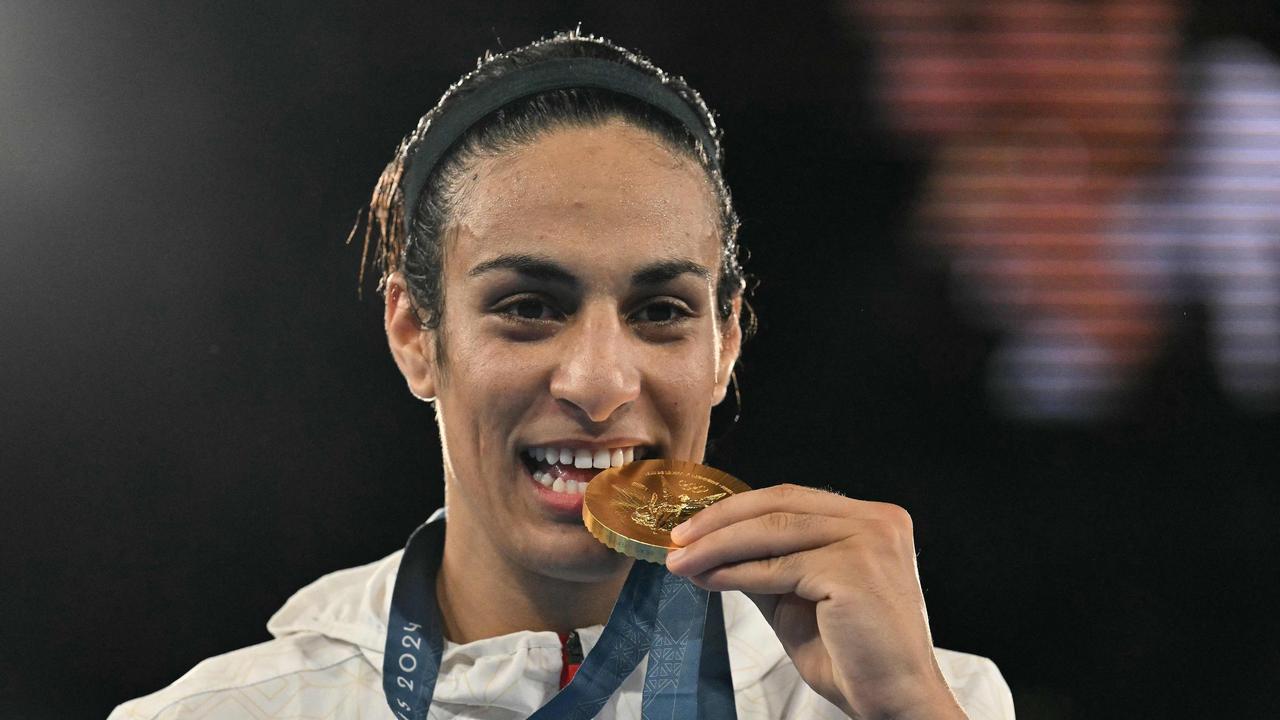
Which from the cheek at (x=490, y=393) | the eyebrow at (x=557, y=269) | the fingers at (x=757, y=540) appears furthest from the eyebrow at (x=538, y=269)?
the fingers at (x=757, y=540)

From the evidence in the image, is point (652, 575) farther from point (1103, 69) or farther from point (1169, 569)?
point (1103, 69)

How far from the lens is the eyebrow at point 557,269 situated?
2.00 m

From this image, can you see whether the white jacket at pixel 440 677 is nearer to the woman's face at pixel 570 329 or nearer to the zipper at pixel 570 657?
the zipper at pixel 570 657

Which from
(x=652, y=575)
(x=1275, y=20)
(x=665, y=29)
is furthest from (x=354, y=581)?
(x=1275, y=20)

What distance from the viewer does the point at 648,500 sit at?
6.09 ft

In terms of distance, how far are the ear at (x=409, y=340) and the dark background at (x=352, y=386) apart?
492 mm

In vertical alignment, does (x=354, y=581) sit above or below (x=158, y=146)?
below

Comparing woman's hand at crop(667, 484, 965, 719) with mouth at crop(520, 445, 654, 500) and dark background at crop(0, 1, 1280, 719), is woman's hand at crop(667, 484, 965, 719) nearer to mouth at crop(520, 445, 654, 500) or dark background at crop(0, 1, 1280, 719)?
mouth at crop(520, 445, 654, 500)

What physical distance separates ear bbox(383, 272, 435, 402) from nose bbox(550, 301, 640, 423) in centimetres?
34

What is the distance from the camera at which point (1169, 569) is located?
2.71 meters

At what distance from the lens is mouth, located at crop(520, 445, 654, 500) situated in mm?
2000

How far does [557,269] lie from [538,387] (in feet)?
0.61

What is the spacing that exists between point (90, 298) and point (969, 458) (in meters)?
1.88

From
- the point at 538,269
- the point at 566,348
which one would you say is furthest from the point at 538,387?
the point at 538,269
